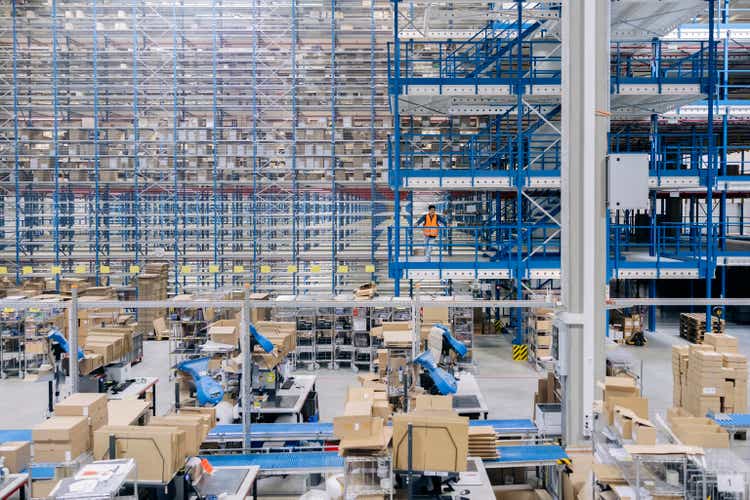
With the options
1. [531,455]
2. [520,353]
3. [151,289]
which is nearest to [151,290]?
[151,289]

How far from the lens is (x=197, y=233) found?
1870 centimetres

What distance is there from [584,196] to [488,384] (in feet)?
21.2

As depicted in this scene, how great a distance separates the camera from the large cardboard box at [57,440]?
508 cm

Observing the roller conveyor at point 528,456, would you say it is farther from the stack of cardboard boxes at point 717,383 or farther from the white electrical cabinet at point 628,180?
the stack of cardboard boxes at point 717,383

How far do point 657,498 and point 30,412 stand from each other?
31.7 feet

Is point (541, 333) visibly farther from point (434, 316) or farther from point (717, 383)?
point (717, 383)

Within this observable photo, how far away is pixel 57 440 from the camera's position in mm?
5094

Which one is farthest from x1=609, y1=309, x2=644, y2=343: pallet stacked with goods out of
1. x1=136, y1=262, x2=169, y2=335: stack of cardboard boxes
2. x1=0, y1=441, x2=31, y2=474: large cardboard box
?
x1=0, y1=441, x2=31, y2=474: large cardboard box

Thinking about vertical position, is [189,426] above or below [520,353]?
above

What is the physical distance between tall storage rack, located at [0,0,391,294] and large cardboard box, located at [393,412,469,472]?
486 inches

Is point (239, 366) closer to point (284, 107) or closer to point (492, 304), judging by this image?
point (492, 304)

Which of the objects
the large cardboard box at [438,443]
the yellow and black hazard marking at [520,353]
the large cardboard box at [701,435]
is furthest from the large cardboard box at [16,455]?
the yellow and black hazard marking at [520,353]

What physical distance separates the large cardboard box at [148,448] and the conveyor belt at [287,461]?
1.06 meters

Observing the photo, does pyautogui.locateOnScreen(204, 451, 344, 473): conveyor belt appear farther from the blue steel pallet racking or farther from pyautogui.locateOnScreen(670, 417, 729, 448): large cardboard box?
the blue steel pallet racking
